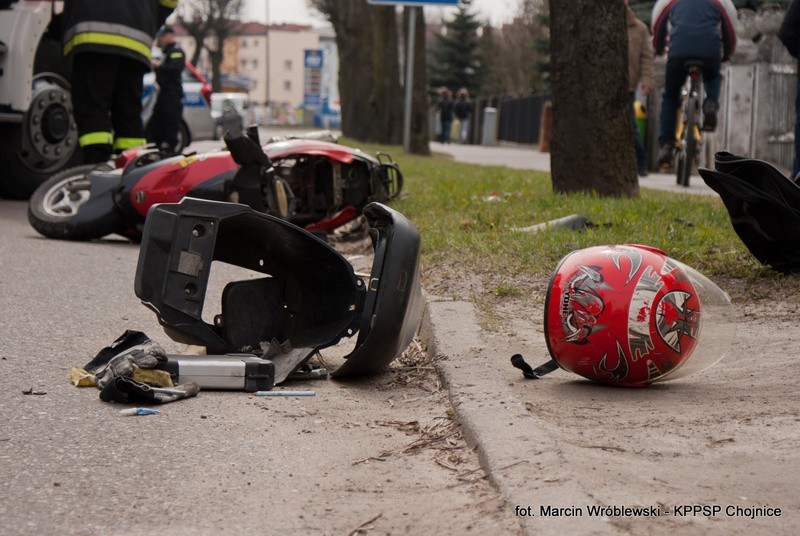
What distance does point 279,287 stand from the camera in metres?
4.88

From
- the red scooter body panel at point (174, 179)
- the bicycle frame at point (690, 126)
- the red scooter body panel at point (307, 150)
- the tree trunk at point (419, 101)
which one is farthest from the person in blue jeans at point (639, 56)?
the tree trunk at point (419, 101)

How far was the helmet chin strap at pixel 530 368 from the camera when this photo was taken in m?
4.27

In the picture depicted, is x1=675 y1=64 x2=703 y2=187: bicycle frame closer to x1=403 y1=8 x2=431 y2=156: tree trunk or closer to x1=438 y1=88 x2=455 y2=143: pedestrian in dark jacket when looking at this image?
x1=403 y1=8 x2=431 y2=156: tree trunk

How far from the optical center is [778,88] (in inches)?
601

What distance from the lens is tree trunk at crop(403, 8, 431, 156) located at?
2367cm

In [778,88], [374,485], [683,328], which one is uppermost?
[778,88]

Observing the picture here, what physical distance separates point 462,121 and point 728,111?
2653cm

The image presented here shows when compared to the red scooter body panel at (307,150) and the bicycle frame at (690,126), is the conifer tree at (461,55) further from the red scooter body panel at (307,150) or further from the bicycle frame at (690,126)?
the red scooter body panel at (307,150)

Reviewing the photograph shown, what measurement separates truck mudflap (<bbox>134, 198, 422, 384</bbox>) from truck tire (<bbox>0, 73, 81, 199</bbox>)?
243 inches

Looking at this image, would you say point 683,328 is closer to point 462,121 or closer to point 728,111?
point 728,111

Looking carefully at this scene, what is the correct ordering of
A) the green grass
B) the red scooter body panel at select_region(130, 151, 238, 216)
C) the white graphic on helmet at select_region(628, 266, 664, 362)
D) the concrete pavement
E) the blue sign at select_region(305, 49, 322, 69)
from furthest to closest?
the blue sign at select_region(305, 49, 322, 69) → the red scooter body panel at select_region(130, 151, 238, 216) → the green grass → the white graphic on helmet at select_region(628, 266, 664, 362) → the concrete pavement

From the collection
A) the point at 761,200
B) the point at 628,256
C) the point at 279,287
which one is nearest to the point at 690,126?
the point at 761,200

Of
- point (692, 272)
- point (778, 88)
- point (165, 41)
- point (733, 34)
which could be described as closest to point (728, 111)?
point (778, 88)

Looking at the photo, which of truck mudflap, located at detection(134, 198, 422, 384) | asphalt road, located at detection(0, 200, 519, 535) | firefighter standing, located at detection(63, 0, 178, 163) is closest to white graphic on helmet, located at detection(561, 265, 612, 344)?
asphalt road, located at detection(0, 200, 519, 535)
